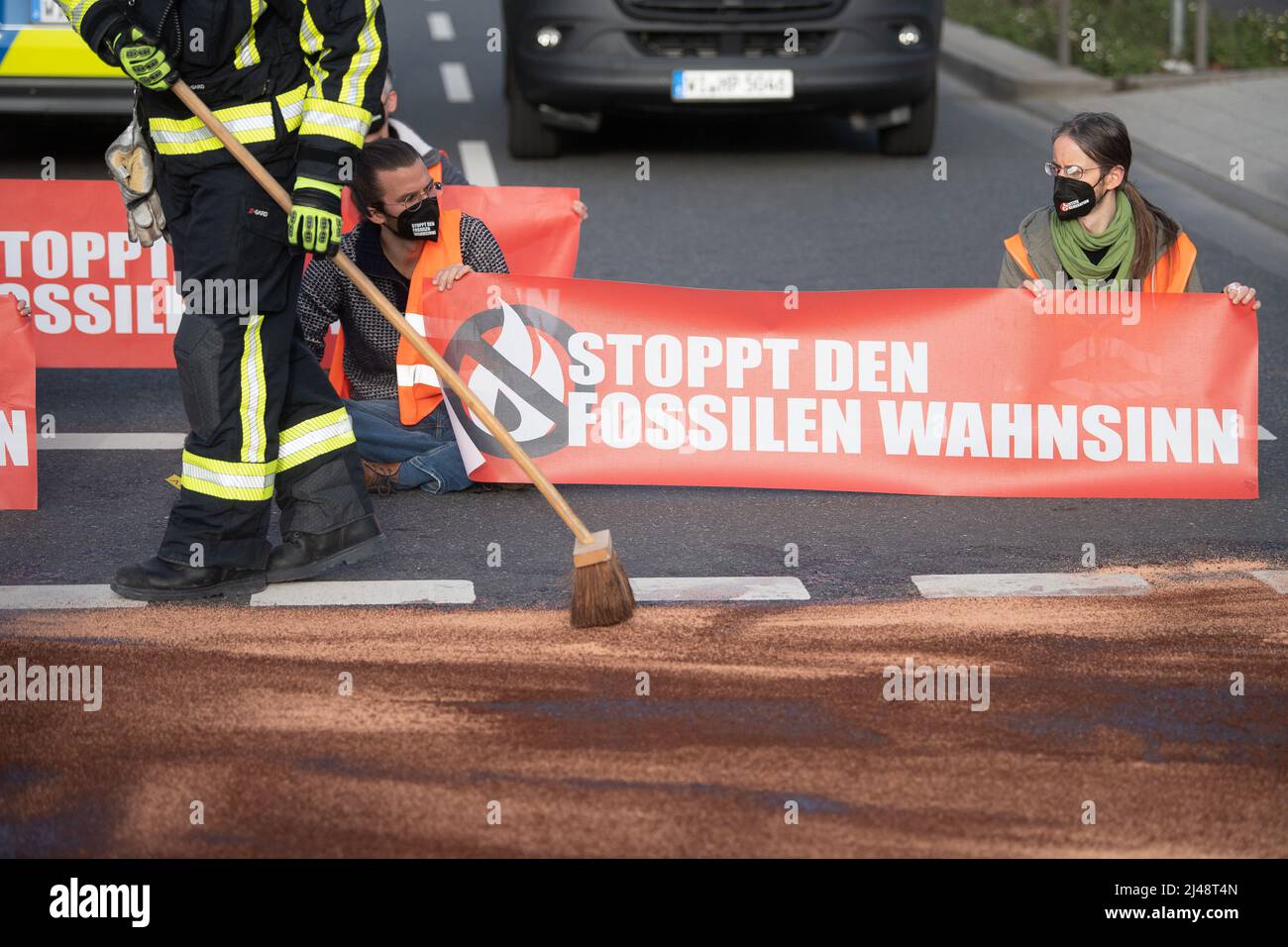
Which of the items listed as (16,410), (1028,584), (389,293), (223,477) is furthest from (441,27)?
(1028,584)

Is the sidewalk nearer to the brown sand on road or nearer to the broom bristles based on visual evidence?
the brown sand on road

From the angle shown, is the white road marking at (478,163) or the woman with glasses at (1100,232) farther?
the white road marking at (478,163)

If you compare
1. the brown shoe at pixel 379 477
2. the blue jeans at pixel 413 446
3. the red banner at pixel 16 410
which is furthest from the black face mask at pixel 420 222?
the red banner at pixel 16 410

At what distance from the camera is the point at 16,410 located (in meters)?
6.23

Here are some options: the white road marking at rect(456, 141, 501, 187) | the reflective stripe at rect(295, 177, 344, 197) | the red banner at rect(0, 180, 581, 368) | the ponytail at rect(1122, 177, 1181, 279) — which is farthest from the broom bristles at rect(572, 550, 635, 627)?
the white road marking at rect(456, 141, 501, 187)

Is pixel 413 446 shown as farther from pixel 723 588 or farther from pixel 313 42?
pixel 313 42

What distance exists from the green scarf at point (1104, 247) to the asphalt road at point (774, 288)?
0.71m

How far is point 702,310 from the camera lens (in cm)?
645

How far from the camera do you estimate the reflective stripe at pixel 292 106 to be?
5422 mm

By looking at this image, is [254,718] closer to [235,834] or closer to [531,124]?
[235,834]

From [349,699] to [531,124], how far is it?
8041mm

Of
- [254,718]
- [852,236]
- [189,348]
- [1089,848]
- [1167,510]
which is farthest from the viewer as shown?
[852,236]

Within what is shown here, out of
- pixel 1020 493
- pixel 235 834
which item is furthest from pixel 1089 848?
pixel 1020 493

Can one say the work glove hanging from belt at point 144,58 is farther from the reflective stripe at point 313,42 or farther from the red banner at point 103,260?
the red banner at point 103,260
